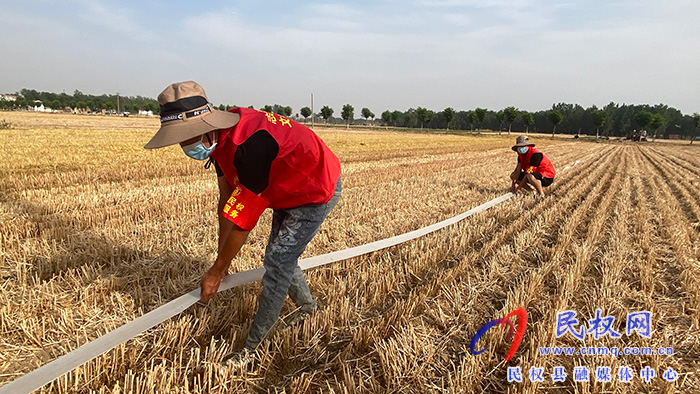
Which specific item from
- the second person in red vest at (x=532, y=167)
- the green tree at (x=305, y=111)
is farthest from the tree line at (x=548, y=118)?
the second person in red vest at (x=532, y=167)

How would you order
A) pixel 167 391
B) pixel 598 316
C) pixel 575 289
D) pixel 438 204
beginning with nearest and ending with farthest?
pixel 167 391
pixel 598 316
pixel 575 289
pixel 438 204

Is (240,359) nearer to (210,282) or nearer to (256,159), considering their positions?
(210,282)

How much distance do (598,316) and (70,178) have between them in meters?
10.00

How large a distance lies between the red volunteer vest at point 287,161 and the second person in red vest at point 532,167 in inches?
256

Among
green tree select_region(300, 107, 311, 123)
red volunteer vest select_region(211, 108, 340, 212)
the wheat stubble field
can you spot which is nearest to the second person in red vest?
the wheat stubble field

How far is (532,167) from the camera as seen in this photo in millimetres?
7828

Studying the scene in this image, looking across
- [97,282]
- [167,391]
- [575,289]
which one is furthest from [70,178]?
[575,289]

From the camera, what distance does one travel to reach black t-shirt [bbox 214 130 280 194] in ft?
6.38

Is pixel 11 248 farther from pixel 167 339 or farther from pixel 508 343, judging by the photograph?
pixel 508 343

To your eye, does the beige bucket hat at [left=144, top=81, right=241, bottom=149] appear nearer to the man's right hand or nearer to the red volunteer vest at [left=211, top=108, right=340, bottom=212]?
the red volunteer vest at [left=211, top=108, right=340, bottom=212]

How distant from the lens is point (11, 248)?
394 centimetres

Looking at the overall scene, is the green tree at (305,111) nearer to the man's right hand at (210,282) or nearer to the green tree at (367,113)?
the green tree at (367,113)

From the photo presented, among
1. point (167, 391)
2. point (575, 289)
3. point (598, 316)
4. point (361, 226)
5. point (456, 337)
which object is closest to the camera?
point (167, 391)

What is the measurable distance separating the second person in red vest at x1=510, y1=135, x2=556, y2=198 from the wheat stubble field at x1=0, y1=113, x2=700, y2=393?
51.3 inches
